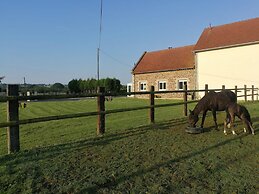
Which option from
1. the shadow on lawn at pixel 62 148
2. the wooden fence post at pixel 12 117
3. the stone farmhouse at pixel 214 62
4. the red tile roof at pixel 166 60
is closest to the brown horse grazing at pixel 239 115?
the shadow on lawn at pixel 62 148

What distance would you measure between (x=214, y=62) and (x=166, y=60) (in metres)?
7.69

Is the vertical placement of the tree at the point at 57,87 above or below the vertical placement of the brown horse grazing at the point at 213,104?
above

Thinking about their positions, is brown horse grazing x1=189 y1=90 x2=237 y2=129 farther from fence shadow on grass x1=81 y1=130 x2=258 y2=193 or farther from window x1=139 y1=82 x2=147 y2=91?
window x1=139 y1=82 x2=147 y2=91

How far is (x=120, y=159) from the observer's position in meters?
5.02

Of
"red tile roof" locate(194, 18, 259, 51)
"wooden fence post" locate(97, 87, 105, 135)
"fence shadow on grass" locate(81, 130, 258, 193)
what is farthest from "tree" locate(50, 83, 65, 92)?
"fence shadow on grass" locate(81, 130, 258, 193)

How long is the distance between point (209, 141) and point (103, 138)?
2.54 metres

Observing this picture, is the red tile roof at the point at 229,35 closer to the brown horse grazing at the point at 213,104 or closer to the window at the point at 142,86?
the window at the point at 142,86

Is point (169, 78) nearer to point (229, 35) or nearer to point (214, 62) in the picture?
point (214, 62)

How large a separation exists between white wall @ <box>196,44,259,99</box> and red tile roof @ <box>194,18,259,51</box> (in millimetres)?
575

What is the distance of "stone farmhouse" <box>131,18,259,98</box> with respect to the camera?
25.5 meters

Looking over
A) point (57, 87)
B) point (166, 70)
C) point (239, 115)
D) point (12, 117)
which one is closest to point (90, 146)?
point (12, 117)

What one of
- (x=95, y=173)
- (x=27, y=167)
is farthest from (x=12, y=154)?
(x=95, y=173)

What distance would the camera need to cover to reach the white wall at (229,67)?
25.1m

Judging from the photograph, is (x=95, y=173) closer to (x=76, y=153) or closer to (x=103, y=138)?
(x=76, y=153)
